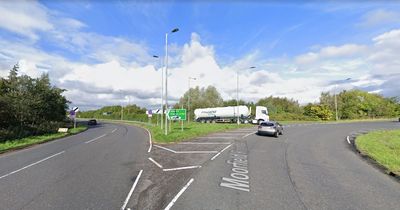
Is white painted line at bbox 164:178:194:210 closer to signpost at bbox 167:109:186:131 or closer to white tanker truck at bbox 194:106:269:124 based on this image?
signpost at bbox 167:109:186:131

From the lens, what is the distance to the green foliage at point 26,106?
28422 mm

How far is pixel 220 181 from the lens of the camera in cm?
930

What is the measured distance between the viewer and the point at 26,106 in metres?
32.4

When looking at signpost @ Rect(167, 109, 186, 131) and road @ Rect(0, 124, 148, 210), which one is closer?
road @ Rect(0, 124, 148, 210)

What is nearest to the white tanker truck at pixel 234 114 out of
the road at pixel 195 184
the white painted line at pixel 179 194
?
the road at pixel 195 184

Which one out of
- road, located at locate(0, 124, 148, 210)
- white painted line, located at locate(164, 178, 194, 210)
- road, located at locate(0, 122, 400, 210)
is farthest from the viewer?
road, located at locate(0, 122, 400, 210)

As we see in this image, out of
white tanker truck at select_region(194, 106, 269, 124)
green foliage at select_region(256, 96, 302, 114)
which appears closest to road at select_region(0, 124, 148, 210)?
white tanker truck at select_region(194, 106, 269, 124)

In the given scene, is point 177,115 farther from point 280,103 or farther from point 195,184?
point 280,103

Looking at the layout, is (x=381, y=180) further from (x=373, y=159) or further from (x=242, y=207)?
(x=242, y=207)

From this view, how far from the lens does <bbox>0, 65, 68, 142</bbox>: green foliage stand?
2842cm

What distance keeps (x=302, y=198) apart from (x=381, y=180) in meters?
4.48

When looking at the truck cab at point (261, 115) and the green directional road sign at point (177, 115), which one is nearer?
the green directional road sign at point (177, 115)

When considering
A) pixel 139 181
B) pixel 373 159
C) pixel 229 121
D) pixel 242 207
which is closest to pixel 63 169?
pixel 139 181

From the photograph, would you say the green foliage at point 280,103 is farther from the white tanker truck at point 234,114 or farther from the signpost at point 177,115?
the signpost at point 177,115
